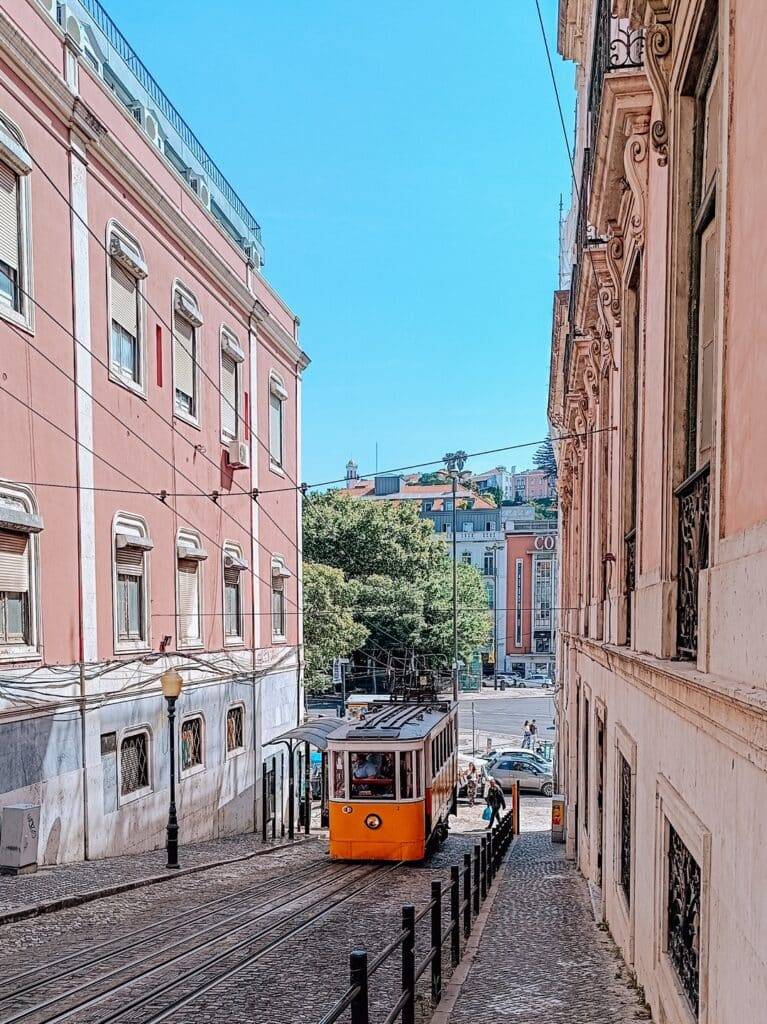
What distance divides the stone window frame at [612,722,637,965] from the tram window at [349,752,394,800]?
23.0ft

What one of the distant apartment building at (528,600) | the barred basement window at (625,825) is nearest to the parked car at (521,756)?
the barred basement window at (625,825)

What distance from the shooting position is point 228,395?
20500mm

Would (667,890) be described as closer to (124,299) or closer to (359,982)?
(359,982)

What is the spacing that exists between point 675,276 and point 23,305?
9959mm

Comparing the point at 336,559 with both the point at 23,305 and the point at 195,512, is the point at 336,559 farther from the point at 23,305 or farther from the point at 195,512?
the point at 23,305

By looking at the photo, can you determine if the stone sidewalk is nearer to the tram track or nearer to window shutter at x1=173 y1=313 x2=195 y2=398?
the tram track

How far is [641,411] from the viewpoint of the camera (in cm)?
676

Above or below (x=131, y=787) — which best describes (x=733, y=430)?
above

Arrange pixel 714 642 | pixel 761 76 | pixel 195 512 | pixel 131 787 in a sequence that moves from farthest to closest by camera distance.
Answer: pixel 195 512, pixel 131 787, pixel 714 642, pixel 761 76

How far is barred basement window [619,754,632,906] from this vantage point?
7387 mm

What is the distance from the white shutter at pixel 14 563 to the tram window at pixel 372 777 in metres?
6.38

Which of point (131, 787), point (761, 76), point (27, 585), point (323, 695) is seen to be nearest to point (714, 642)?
point (761, 76)

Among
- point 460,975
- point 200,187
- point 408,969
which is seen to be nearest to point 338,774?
point 460,975

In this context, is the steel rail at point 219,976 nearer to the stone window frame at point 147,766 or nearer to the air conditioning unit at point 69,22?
the stone window frame at point 147,766
